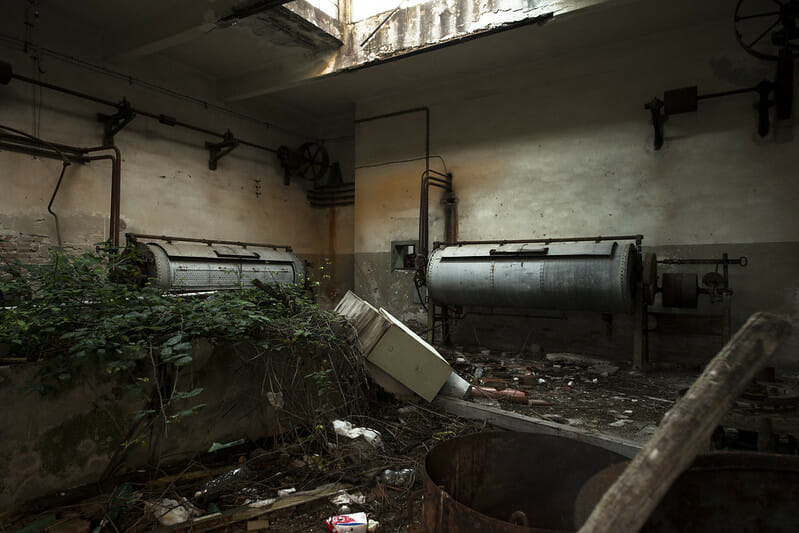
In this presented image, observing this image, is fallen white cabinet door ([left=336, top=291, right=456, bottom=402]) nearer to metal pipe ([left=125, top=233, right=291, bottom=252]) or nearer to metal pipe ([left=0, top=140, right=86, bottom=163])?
metal pipe ([left=125, top=233, right=291, bottom=252])

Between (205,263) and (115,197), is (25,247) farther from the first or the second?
(205,263)

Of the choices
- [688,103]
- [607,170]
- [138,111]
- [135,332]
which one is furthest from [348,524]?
[138,111]

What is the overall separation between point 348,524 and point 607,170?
5.83m

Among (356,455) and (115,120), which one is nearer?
(356,455)

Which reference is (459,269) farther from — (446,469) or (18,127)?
(18,127)

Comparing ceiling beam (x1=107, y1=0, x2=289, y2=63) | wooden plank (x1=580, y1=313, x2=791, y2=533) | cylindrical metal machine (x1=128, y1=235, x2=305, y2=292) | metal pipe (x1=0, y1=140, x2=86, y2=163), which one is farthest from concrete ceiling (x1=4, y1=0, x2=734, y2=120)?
wooden plank (x1=580, y1=313, x2=791, y2=533)

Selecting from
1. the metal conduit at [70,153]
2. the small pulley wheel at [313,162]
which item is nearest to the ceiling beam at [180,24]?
the metal conduit at [70,153]

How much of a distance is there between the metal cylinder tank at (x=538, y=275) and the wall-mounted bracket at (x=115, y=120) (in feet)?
15.8

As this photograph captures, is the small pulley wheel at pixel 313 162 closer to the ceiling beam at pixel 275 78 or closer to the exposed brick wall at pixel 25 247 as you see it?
the ceiling beam at pixel 275 78

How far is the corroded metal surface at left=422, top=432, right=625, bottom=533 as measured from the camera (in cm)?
194

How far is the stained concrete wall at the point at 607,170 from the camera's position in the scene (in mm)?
5465

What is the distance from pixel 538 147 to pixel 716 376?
641 cm

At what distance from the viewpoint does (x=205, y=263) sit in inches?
257

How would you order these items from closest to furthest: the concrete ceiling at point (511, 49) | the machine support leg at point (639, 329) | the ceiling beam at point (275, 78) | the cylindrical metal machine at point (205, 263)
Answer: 1. the machine support leg at point (639, 329)
2. the concrete ceiling at point (511, 49)
3. the cylindrical metal machine at point (205, 263)
4. the ceiling beam at point (275, 78)
